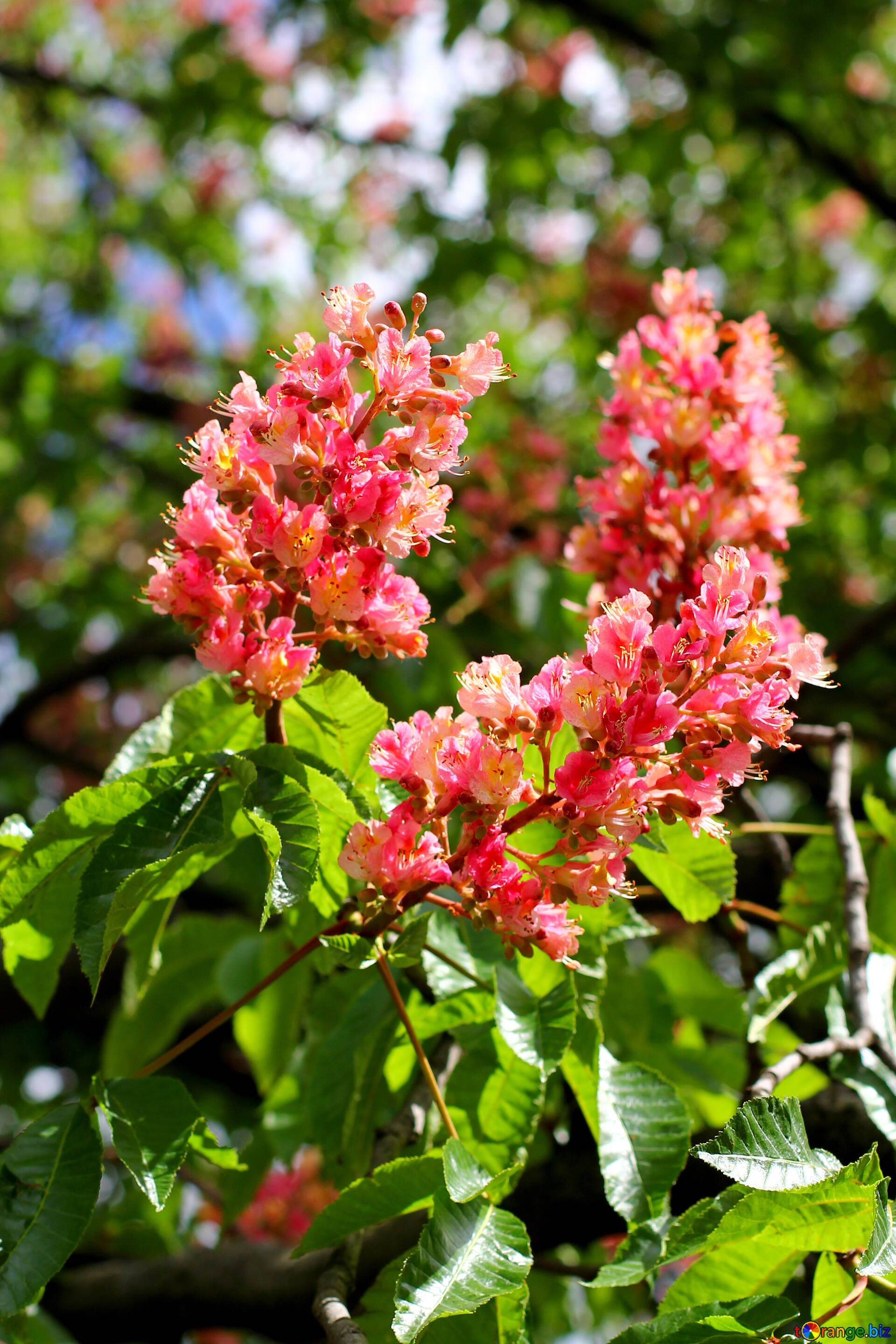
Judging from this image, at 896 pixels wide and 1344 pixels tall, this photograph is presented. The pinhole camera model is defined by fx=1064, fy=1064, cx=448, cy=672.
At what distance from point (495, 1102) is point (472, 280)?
4.29 meters

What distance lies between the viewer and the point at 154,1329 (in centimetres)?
243

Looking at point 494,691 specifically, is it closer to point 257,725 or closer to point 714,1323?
point 257,725

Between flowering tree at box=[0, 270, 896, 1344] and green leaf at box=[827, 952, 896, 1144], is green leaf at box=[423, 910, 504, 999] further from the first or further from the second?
green leaf at box=[827, 952, 896, 1144]

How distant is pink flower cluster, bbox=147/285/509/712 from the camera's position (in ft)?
4.05

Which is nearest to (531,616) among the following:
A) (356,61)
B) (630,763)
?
(630,763)

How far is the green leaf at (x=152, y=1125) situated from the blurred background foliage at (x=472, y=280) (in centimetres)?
128

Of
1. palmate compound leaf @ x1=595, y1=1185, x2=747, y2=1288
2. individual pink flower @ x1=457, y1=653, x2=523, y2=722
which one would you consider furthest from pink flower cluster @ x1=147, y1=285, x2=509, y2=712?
palmate compound leaf @ x1=595, y1=1185, x2=747, y2=1288

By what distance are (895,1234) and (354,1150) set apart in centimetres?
94

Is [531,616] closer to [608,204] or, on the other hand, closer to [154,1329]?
[154,1329]

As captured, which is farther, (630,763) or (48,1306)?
(48,1306)

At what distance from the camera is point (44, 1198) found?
122 centimetres

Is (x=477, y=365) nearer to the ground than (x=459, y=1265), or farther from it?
farther from it

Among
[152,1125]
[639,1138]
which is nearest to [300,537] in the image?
[152,1125]

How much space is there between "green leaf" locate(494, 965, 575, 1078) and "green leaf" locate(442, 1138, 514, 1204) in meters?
0.13
